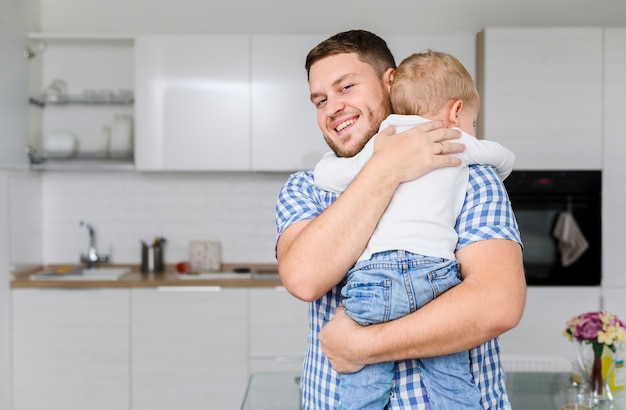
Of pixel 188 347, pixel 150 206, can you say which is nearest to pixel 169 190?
pixel 150 206

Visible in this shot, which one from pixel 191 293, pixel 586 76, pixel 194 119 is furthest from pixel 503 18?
pixel 191 293

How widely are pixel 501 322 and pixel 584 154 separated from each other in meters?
3.12

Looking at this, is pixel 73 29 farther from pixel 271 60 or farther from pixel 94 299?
pixel 94 299

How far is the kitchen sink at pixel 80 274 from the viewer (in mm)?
4059

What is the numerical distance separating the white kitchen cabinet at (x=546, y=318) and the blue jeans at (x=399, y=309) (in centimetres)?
288

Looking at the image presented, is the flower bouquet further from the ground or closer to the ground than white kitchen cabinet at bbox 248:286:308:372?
further from the ground

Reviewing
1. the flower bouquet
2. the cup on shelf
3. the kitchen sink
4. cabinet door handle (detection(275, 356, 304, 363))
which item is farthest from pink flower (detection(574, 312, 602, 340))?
the cup on shelf

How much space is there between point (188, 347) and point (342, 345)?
9.39 ft

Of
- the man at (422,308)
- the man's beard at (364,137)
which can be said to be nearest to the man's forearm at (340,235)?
the man at (422,308)

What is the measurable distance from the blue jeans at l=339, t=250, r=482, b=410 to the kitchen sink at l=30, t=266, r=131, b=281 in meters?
3.05

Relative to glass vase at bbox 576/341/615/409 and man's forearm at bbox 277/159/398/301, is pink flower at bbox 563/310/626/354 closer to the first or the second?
glass vase at bbox 576/341/615/409

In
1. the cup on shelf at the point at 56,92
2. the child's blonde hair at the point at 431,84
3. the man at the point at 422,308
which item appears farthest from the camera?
the cup on shelf at the point at 56,92

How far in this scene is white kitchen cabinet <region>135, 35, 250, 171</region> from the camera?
4.13 m

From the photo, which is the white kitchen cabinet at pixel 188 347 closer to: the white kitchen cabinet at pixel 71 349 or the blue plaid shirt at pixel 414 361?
the white kitchen cabinet at pixel 71 349
